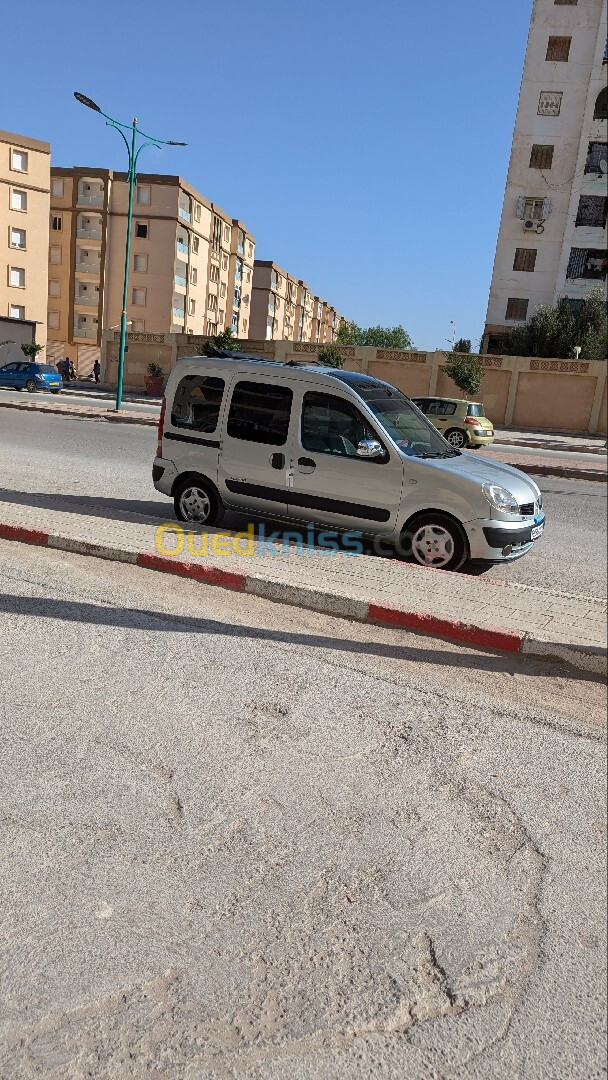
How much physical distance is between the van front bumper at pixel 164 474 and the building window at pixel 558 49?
48809mm

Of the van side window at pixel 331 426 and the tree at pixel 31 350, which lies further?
the tree at pixel 31 350

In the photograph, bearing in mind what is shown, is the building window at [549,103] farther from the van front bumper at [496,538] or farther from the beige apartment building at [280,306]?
the van front bumper at [496,538]

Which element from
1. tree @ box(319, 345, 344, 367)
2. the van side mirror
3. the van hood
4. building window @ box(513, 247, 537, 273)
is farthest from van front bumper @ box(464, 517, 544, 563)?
building window @ box(513, 247, 537, 273)

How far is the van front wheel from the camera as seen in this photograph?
26.5 feet

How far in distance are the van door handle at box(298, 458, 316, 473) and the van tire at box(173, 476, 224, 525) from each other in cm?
115

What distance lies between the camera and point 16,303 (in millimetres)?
52375

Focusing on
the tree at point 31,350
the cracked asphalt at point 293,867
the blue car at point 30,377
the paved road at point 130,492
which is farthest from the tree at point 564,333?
the cracked asphalt at point 293,867

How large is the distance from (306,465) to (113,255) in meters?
61.8

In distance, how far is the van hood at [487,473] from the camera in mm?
6844

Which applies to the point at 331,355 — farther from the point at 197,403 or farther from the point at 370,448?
the point at 370,448

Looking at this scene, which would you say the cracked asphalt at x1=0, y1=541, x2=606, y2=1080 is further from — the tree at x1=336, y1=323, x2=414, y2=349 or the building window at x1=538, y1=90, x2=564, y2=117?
the tree at x1=336, y1=323, x2=414, y2=349

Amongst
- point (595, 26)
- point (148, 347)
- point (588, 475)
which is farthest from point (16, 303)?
point (588, 475)

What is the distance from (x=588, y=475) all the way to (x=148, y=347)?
3286 centimetres

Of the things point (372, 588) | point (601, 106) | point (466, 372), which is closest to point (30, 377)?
point (466, 372)
